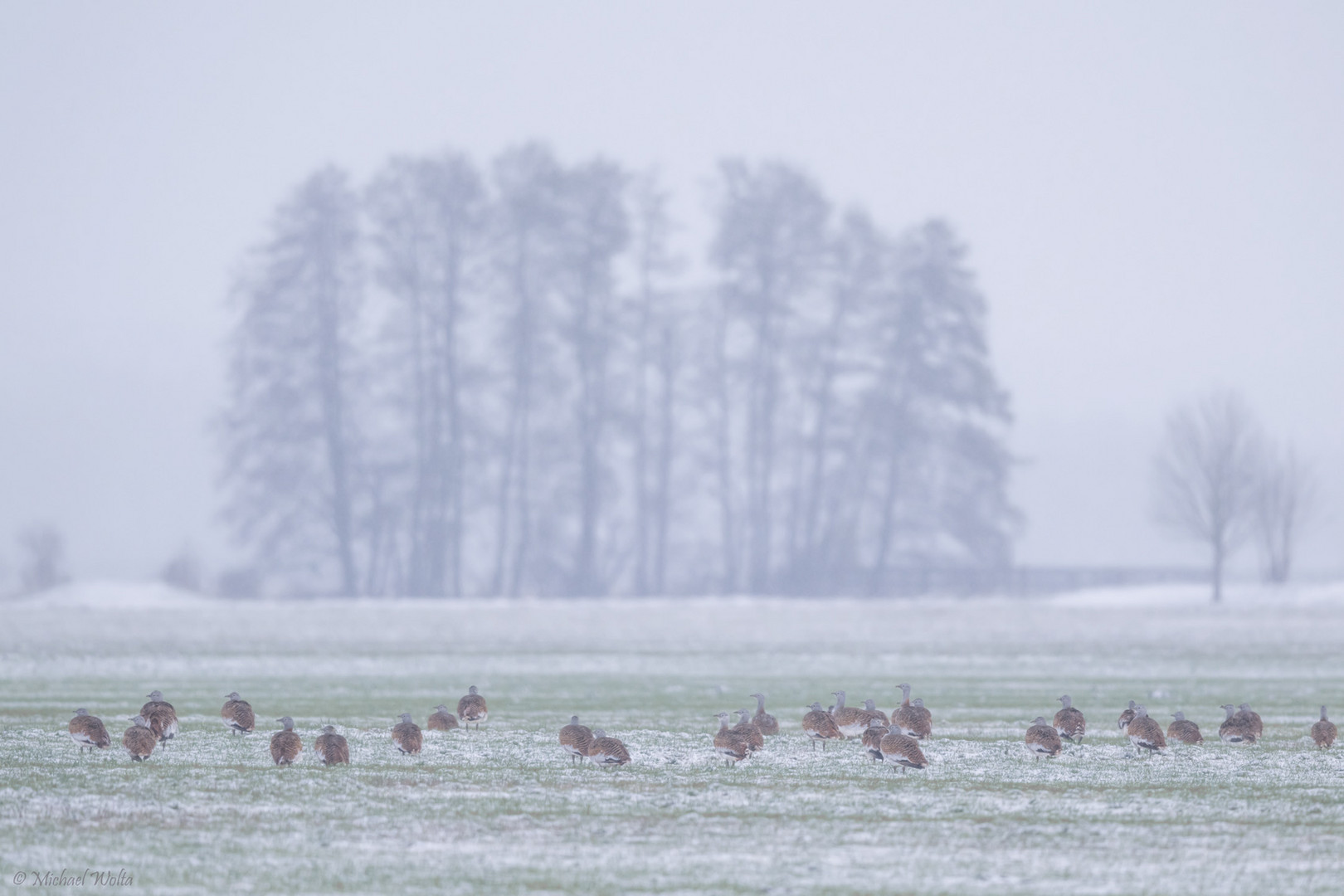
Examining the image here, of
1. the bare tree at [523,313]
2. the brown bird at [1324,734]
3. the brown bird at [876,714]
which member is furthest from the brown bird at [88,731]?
the bare tree at [523,313]

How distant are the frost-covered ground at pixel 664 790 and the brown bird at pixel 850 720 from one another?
25 cm

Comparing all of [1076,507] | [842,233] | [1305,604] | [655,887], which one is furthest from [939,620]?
[1076,507]

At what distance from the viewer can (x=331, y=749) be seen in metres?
16.5

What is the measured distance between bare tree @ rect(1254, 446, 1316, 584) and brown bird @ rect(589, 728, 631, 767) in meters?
70.9

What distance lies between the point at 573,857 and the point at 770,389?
2679 inches

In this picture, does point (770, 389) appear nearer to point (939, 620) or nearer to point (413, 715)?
point (939, 620)

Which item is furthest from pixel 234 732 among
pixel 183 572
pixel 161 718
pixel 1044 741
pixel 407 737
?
pixel 183 572

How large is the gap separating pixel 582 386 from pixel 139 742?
61860 millimetres

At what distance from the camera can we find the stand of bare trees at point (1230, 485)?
253 ft

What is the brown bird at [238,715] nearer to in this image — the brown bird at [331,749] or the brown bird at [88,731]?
the brown bird at [88,731]

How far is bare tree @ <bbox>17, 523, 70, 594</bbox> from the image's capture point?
253 ft

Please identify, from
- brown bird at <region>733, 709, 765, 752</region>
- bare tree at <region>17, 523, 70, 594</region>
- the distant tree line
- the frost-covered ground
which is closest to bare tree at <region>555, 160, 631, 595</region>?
the distant tree line

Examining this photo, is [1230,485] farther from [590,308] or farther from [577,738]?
[577,738]

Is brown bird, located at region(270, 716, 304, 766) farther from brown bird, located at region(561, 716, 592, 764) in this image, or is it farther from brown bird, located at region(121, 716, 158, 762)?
brown bird, located at region(561, 716, 592, 764)
